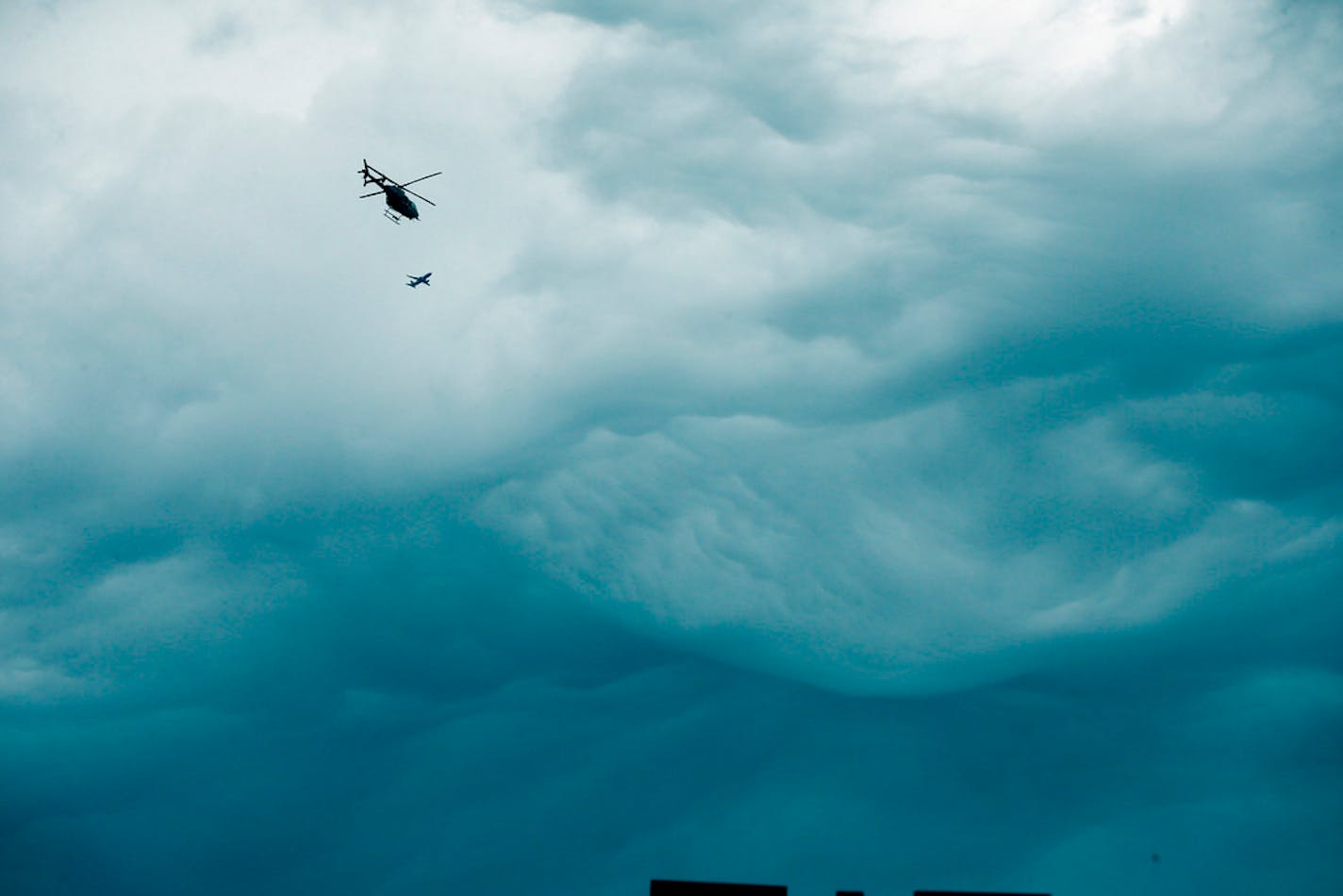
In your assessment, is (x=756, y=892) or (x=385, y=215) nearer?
(x=756, y=892)

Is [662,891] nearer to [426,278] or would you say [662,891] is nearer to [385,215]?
[385,215]

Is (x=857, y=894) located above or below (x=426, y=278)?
below

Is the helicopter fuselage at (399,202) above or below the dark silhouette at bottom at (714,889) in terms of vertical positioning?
above

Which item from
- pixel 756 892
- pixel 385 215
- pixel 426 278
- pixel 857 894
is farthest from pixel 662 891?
pixel 426 278

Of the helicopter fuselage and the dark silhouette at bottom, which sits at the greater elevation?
the helicopter fuselage

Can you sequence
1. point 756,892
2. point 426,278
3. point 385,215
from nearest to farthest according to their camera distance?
point 756,892
point 385,215
point 426,278

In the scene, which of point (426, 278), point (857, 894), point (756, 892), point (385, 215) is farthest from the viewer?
point (426, 278)

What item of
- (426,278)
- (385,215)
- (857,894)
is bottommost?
(857,894)

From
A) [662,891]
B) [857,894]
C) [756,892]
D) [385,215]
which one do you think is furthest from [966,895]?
[385,215]

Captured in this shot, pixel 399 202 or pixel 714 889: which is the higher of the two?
pixel 399 202
